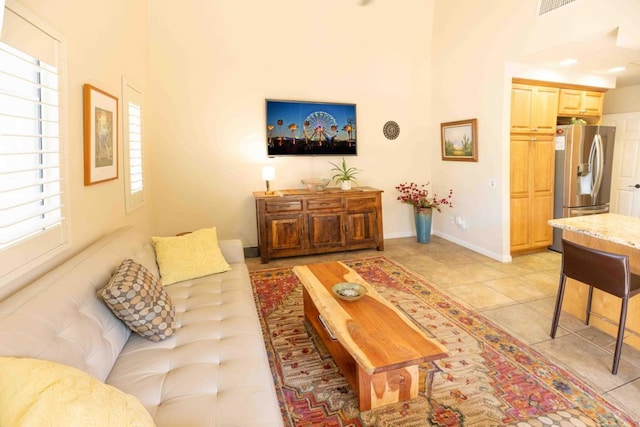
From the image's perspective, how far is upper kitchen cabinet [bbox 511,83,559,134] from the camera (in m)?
4.36

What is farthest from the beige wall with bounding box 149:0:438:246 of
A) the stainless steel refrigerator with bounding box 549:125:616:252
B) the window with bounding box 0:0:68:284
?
the window with bounding box 0:0:68:284

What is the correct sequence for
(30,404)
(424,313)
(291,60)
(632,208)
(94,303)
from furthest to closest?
(632,208)
(291,60)
(424,313)
(94,303)
(30,404)

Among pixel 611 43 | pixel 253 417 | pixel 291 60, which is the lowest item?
pixel 253 417

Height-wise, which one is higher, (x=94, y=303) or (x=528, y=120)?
(x=528, y=120)

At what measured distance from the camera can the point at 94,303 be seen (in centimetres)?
171

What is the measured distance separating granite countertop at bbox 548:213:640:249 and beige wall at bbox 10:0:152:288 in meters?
3.35

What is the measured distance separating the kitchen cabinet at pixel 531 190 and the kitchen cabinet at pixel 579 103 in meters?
0.48

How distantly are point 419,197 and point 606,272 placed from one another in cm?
325

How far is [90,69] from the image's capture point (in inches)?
97.8

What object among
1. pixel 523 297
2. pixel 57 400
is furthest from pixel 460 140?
pixel 57 400

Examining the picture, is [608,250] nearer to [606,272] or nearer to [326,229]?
[606,272]

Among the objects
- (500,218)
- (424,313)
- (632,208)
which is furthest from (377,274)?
(632,208)

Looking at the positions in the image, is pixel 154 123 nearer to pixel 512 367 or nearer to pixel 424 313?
pixel 424 313

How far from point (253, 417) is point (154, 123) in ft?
13.5
